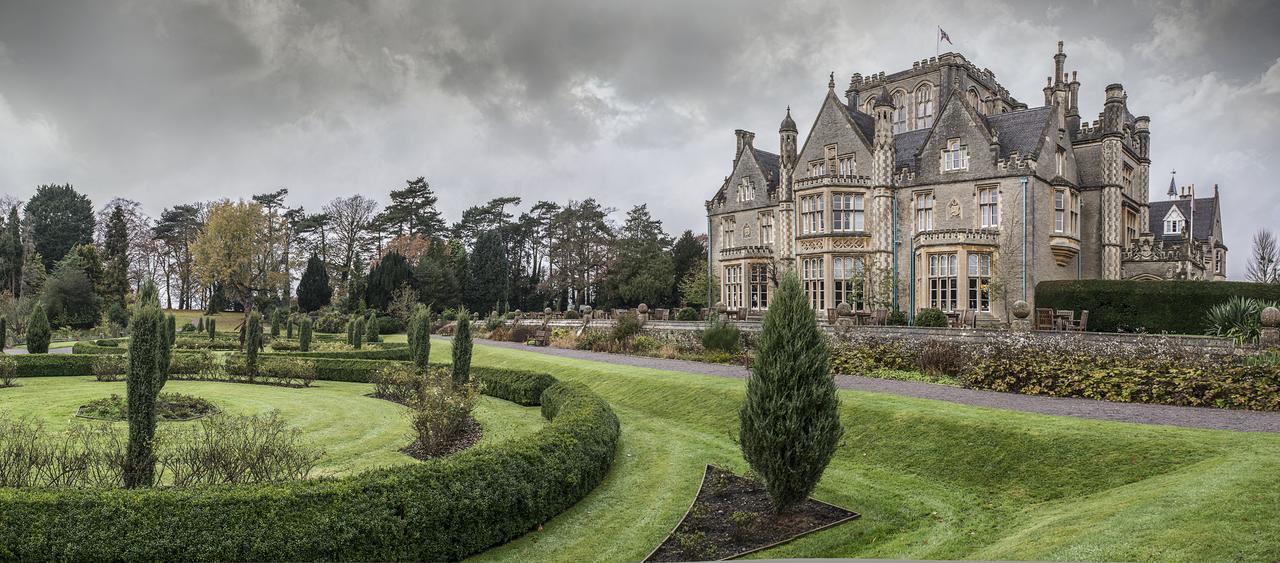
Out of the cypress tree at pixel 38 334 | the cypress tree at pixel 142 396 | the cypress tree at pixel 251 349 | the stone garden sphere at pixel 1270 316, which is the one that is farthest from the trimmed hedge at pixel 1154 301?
the cypress tree at pixel 38 334

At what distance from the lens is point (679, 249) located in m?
52.2

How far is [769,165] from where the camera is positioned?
38.8 metres

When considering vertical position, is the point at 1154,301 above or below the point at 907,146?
below

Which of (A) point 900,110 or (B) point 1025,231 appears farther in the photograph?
(A) point 900,110

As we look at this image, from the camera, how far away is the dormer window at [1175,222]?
37.8 meters

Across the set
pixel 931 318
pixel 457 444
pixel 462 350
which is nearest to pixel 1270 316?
pixel 931 318

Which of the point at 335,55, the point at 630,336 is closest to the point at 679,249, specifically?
the point at 630,336

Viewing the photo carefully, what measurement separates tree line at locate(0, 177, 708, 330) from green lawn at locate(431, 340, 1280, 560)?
99.2 ft

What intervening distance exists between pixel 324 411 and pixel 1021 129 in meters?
29.5

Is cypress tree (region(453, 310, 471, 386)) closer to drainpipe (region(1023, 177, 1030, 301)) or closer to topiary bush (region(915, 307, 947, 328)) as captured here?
topiary bush (region(915, 307, 947, 328))

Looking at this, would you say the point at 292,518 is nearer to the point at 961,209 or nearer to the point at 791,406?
the point at 791,406

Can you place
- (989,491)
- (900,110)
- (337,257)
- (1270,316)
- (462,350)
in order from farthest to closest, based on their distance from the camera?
1. (337,257)
2. (900,110)
3. (462,350)
4. (1270,316)
5. (989,491)

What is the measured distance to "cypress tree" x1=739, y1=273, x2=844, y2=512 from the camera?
7758 millimetres

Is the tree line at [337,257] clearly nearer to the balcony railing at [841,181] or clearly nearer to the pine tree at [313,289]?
the pine tree at [313,289]
